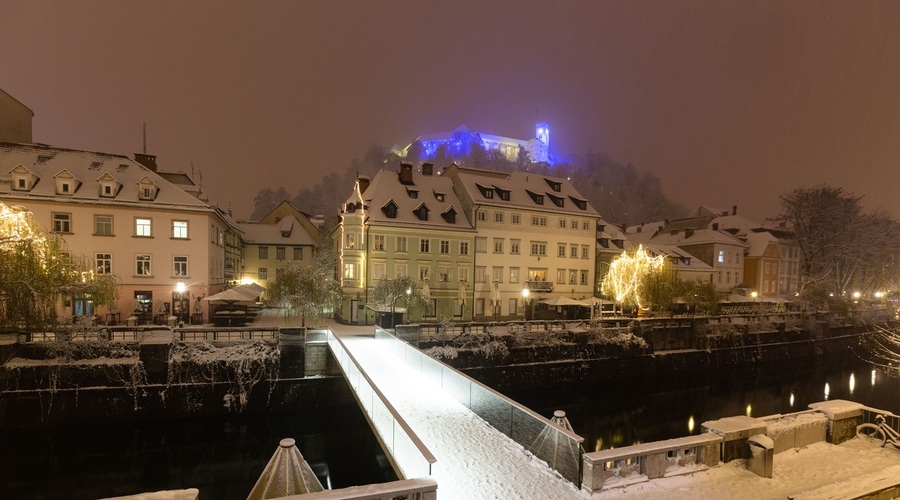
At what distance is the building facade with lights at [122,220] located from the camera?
26672mm

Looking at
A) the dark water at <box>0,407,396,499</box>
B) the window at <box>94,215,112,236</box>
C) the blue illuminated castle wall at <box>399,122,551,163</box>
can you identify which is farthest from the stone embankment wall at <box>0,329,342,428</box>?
the blue illuminated castle wall at <box>399,122,551,163</box>

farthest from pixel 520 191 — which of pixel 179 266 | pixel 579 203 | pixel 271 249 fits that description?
pixel 179 266

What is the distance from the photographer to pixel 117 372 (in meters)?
18.7

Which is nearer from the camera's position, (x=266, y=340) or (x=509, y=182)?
(x=266, y=340)

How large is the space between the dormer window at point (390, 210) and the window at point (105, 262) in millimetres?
18027

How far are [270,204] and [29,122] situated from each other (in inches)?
1758

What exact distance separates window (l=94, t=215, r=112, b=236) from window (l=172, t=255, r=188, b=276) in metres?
3.98

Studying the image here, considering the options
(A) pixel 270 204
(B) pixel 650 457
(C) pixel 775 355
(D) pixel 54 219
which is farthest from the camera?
(A) pixel 270 204

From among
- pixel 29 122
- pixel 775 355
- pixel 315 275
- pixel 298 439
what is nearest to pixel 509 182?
pixel 315 275

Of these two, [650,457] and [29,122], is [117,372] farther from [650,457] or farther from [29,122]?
[29,122]

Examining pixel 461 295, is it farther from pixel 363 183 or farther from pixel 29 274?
pixel 29 274

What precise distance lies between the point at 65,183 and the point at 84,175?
1.53 meters

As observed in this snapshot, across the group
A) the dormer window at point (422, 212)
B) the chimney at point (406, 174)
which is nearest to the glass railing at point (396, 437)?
the dormer window at point (422, 212)

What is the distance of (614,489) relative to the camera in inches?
318
